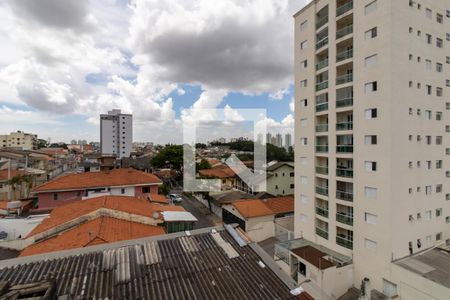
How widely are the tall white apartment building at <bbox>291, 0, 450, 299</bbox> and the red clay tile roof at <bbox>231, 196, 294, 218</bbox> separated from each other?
504cm

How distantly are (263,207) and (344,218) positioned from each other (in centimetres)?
815

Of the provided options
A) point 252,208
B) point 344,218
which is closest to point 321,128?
point 344,218

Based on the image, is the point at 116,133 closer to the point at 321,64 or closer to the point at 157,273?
the point at 321,64

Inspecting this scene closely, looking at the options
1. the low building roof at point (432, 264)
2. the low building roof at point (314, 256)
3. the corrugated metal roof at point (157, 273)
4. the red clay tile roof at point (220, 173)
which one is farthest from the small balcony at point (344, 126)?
the red clay tile roof at point (220, 173)

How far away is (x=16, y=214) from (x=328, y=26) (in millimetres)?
27854

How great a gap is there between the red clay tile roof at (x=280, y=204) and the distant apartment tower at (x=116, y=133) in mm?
72011

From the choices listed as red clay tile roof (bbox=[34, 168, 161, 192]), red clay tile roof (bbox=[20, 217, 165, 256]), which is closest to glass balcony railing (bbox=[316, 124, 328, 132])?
red clay tile roof (bbox=[20, 217, 165, 256])

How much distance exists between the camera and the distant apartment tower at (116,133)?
8381 cm

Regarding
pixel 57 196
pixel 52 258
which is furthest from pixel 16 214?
pixel 52 258

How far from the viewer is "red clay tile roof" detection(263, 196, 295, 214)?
73.6ft

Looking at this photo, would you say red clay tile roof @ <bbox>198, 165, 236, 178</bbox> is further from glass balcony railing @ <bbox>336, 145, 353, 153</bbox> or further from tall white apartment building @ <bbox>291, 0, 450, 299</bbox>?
glass balcony railing @ <bbox>336, 145, 353, 153</bbox>

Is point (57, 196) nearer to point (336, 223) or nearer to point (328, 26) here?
point (336, 223)

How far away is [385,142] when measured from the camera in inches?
513

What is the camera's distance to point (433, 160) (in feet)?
48.3
